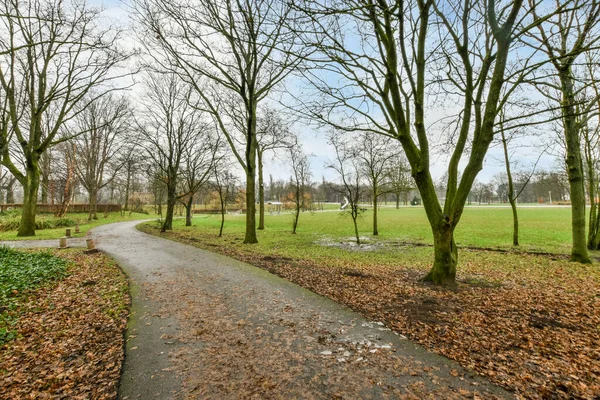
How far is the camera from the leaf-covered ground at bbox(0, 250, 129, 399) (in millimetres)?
3119

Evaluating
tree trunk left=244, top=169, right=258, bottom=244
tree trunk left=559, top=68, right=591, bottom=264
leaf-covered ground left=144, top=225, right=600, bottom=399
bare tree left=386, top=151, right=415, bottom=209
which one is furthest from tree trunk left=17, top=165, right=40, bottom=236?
tree trunk left=559, top=68, right=591, bottom=264

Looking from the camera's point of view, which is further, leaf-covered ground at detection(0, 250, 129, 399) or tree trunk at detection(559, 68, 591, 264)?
tree trunk at detection(559, 68, 591, 264)

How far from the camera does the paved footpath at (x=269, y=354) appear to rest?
10.0 ft

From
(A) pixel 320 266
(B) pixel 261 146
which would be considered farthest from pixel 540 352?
(B) pixel 261 146

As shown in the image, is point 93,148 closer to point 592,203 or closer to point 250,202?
point 250,202

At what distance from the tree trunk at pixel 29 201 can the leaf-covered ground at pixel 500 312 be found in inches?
629

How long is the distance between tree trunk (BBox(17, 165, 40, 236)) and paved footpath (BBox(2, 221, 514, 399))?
602 inches

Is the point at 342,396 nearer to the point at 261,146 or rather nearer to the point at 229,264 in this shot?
the point at 229,264

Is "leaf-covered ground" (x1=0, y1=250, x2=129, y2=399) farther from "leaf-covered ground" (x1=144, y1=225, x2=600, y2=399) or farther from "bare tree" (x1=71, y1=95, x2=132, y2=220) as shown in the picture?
"bare tree" (x1=71, y1=95, x2=132, y2=220)

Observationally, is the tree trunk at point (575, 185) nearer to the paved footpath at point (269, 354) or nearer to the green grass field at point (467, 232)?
the green grass field at point (467, 232)

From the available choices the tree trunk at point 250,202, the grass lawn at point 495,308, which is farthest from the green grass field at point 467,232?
the grass lawn at point 495,308

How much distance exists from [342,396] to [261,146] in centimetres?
1992

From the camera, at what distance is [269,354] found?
3795mm

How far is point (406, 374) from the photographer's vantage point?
333cm
